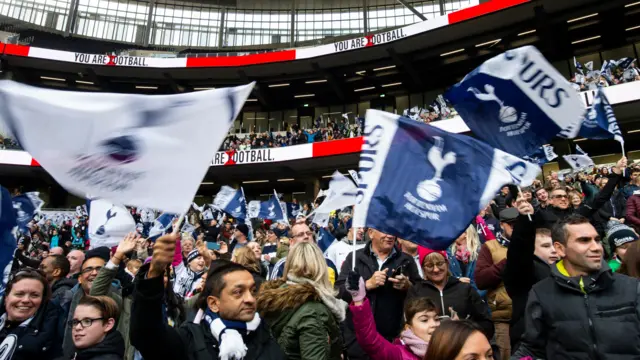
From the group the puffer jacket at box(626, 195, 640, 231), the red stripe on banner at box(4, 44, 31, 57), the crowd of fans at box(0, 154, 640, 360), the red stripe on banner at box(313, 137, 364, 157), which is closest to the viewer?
the crowd of fans at box(0, 154, 640, 360)

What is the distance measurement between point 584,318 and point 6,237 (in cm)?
341

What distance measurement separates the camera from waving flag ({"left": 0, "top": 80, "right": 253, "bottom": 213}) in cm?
223

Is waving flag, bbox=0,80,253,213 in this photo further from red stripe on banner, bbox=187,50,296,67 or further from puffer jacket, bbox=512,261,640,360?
red stripe on banner, bbox=187,50,296,67

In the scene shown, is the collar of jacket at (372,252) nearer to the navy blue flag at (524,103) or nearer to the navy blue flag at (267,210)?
the navy blue flag at (524,103)

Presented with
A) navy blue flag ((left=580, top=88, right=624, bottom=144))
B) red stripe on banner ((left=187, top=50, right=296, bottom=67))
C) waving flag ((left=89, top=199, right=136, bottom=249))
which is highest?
red stripe on banner ((left=187, top=50, right=296, bottom=67))

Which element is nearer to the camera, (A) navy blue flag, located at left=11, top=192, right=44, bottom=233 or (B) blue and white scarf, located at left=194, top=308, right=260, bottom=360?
(B) blue and white scarf, located at left=194, top=308, right=260, bottom=360

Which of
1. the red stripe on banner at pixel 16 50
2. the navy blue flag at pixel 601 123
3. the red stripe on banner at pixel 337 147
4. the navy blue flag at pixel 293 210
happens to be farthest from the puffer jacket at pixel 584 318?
the red stripe on banner at pixel 16 50

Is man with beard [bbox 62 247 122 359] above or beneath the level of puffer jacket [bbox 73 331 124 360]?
above

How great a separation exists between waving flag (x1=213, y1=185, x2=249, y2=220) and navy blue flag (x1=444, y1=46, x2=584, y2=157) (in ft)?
24.4

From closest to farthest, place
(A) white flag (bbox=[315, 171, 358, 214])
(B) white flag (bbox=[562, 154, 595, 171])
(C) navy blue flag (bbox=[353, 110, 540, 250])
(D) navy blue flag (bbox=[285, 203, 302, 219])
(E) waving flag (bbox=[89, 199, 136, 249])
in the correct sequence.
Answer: (C) navy blue flag (bbox=[353, 110, 540, 250]), (E) waving flag (bbox=[89, 199, 136, 249]), (A) white flag (bbox=[315, 171, 358, 214]), (B) white flag (bbox=[562, 154, 595, 171]), (D) navy blue flag (bbox=[285, 203, 302, 219])

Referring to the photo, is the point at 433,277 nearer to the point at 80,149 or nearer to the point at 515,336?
the point at 515,336

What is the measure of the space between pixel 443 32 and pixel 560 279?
788 inches

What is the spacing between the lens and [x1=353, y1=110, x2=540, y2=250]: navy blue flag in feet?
10.0

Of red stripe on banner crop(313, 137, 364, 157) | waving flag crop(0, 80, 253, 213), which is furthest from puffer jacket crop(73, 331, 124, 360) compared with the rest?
red stripe on banner crop(313, 137, 364, 157)
